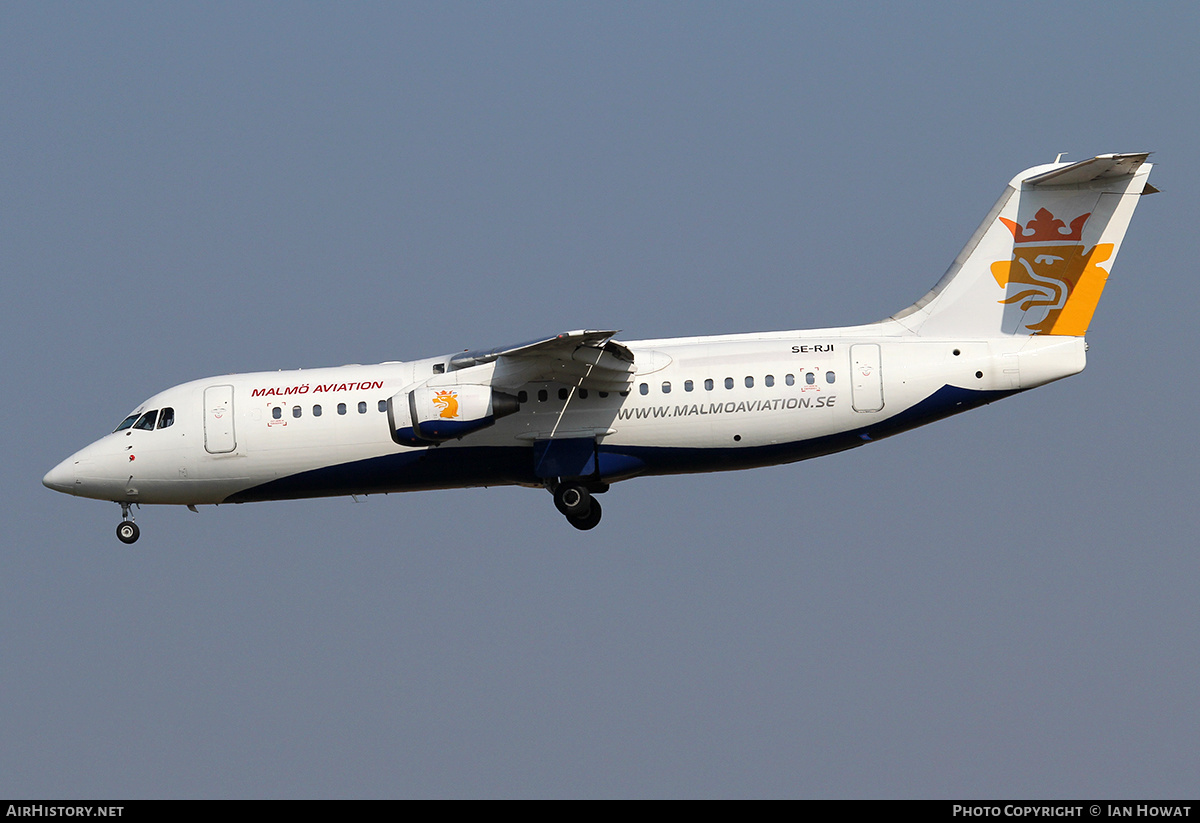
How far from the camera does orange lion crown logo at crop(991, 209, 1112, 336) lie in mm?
21094

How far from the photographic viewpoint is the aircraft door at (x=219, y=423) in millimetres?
22094

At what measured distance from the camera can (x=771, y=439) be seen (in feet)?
69.0

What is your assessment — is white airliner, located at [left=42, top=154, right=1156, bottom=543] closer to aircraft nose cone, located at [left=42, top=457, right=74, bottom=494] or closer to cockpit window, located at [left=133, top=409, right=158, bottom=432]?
cockpit window, located at [left=133, top=409, right=158, bottom=432]

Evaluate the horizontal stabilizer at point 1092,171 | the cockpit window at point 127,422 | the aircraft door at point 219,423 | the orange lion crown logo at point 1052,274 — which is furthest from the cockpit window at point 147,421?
the horizontal stabilizer at point 1092,171

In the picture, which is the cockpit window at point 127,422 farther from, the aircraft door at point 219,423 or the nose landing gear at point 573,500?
the nose landing gear at point 573,500

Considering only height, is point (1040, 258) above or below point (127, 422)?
above

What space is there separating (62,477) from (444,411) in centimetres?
611

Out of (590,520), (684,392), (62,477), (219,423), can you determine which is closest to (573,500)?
(590,520)

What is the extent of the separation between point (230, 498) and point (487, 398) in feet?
14.4

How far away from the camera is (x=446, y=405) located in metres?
20.6

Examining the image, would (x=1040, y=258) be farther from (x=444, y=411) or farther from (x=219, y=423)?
(x=219, y=423)

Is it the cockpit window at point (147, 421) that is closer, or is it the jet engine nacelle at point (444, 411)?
the jet engine nacelle at point (444, 411)

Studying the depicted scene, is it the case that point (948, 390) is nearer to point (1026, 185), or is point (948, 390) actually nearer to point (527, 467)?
point (1026, 185)
